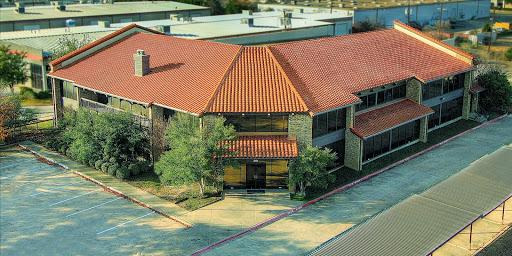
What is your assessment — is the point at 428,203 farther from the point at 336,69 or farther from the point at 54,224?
the point at 54,224

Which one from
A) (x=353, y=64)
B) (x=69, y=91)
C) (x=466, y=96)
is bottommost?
(x=466, y=96)

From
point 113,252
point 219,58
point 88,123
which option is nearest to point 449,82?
point 219,58

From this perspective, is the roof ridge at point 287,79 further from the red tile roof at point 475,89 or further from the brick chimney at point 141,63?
the red tile roof at point 475,89

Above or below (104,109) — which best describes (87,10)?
above

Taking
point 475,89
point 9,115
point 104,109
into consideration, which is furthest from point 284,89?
point 475,89

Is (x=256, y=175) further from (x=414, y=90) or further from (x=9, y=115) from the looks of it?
(x=9, y=115)

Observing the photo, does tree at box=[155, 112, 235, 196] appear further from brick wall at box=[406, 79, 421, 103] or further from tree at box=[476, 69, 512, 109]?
tree at box=[476, 69, 512, 109]
